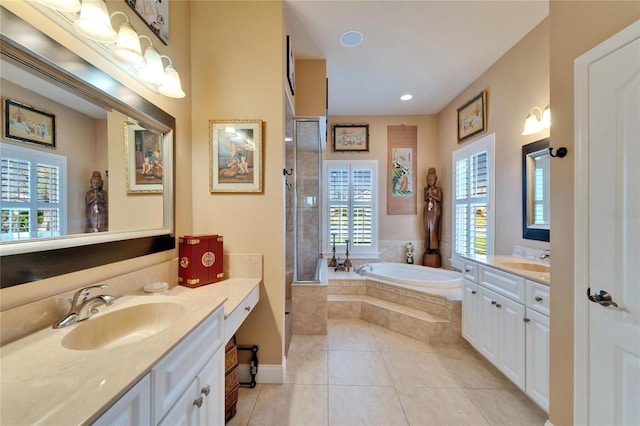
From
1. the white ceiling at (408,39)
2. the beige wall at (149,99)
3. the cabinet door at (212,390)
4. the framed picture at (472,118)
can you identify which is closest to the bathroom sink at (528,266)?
the framed picture at (472,118)

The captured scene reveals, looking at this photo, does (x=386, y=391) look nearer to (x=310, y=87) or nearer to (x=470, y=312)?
(x=470, y=312)

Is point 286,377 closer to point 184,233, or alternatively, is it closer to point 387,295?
point 184,233

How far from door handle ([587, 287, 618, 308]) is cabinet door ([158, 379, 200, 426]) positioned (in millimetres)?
1854

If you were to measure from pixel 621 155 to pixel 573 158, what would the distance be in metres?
0.22

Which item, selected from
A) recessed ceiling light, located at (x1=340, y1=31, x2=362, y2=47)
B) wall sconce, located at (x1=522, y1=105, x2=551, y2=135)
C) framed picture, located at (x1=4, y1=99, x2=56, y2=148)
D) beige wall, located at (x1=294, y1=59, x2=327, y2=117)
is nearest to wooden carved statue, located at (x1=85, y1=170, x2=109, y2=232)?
framed picture, located at (x1=4, y1=99, x2=56, y2=148)

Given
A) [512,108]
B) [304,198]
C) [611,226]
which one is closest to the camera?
[611,226]

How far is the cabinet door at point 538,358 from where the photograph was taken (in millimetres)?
1489

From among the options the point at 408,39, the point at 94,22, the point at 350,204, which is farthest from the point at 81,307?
the point at 350,204

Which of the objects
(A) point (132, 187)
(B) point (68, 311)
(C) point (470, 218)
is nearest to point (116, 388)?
(B) point (68, 311)

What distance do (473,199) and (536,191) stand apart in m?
0.96

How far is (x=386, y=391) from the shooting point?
1.79m

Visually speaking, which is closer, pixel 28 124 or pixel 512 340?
pixel 28 124

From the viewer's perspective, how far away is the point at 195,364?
0.97 metres

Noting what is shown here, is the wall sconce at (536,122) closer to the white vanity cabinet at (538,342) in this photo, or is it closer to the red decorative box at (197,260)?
the white vanity cabinet at (538,342)
